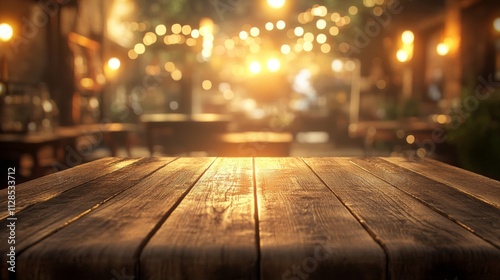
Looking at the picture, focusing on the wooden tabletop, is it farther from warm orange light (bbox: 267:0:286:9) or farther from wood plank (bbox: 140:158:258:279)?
warm orange light (bbox: 267:0:286:9)

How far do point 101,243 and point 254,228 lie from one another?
1.14 ft

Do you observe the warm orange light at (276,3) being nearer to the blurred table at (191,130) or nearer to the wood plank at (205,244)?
the blurred table at (191,130)

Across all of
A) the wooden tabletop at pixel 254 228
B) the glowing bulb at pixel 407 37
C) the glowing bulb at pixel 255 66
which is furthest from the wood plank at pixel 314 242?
the glowing bulb at pixel 407 37

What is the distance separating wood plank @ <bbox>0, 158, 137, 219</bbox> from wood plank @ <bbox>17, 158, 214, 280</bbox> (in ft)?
0.81

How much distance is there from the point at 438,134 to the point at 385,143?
3.84 m

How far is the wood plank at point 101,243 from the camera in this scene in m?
1.00

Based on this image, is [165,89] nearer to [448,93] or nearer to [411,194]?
[448,93]

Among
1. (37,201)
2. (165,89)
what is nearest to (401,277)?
(37,201)

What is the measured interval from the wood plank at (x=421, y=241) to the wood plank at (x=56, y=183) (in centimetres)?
95

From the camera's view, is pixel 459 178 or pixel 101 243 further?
pixel 459 178

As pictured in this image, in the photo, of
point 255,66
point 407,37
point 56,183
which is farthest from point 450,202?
point 407,37

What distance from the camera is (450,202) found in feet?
4.94

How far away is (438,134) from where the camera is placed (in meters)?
7.06

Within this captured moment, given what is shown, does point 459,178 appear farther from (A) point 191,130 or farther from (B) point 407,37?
(B) point 407,37
